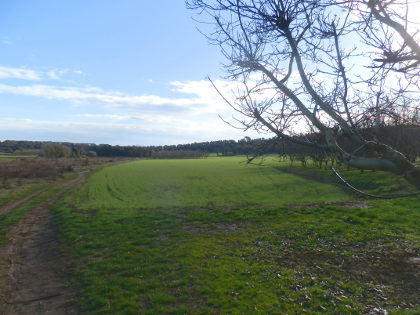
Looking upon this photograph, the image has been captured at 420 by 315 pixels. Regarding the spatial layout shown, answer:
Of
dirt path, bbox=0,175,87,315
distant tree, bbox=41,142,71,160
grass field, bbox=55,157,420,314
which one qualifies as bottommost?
dirt path, bbox=0,175,87,315

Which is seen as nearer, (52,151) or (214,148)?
(214,148)

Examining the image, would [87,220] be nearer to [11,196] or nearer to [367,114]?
[11,196]

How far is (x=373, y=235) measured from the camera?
41.5 ft

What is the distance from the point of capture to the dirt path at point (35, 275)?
757cm

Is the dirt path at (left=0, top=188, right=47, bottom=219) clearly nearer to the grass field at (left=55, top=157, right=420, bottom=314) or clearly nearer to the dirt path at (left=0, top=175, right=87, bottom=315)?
the grass field at (left=55, top=157, right=420, bottom=314)

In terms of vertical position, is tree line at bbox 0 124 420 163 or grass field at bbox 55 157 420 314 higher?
tree line at bbox 0 124 420 163

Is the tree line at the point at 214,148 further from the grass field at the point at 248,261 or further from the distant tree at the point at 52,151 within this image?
the grass field at the point at 248,261

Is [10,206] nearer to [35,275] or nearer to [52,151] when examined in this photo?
[35,275]

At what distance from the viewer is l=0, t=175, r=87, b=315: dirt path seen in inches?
298

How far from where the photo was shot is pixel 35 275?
960 centimetres

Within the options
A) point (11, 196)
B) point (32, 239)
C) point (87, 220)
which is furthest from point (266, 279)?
point (11, 196)

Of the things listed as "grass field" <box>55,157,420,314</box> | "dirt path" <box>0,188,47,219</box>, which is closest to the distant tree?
"dirt path" <box>0,188,47,219</box>

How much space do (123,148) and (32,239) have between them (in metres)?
143

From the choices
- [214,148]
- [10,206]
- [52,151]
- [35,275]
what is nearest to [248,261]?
[35,275]
